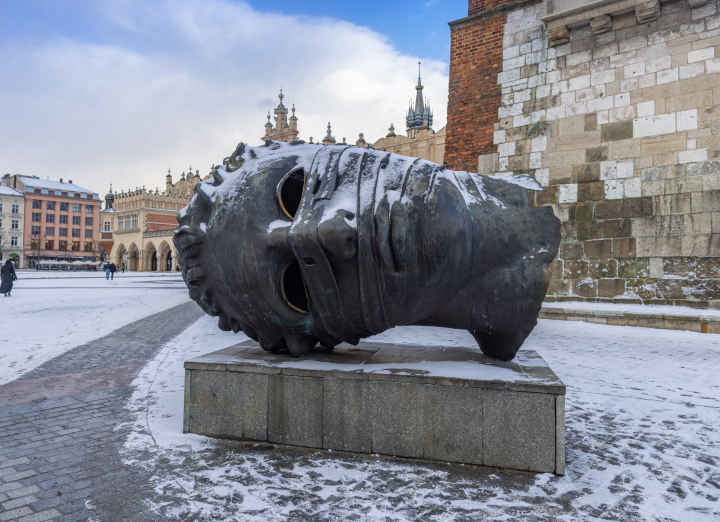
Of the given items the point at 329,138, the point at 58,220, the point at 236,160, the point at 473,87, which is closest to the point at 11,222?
the point at 58,220

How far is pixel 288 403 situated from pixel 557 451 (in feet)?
5.40

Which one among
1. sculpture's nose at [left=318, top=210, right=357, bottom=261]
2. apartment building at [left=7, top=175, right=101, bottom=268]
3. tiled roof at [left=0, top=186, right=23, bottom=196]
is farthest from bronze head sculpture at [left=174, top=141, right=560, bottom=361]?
tiled roof at [left=0, top=186, right=23, bottom=196]

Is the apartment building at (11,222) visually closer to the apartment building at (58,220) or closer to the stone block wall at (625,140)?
the apartment building at (58,220)

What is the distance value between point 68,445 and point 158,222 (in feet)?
240

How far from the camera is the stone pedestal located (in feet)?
8.76

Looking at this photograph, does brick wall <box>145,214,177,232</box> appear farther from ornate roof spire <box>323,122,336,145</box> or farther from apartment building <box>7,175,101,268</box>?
ornate roof spire <box>323,122,336,145</box>

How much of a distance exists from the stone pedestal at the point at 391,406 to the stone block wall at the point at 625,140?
6.93 m

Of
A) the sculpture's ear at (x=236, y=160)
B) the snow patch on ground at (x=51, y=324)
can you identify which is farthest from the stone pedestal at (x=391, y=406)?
the snow patch on ground at (x=51, y=324)

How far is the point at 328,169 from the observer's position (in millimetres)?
2941

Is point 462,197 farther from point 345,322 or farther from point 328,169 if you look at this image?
point 345,322

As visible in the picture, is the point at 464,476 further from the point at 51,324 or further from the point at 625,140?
the point at 51,324

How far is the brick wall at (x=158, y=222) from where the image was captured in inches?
2709

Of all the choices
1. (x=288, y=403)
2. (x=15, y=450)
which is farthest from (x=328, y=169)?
(x=15, y=450)

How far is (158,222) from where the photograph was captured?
2758 inches
